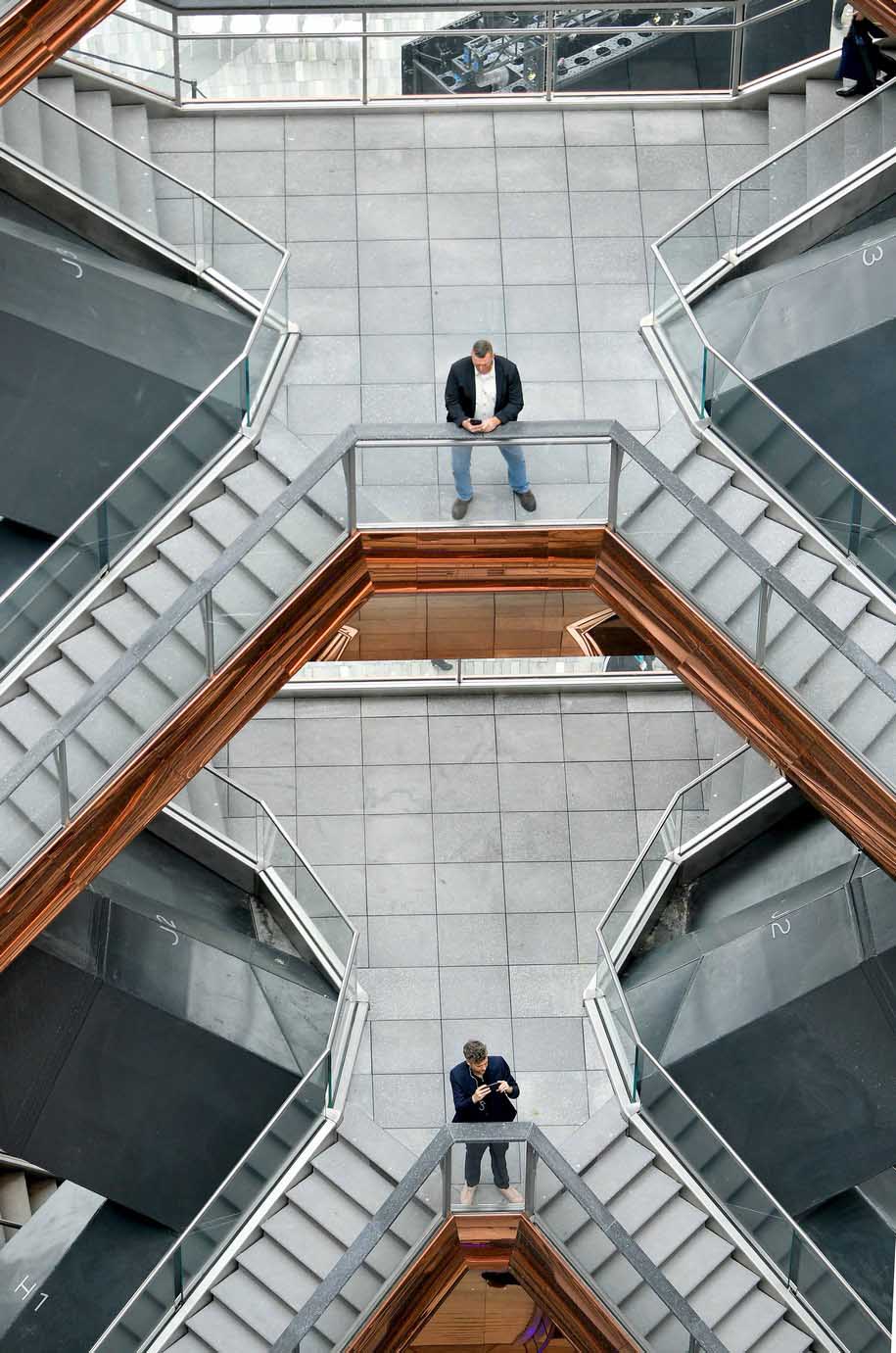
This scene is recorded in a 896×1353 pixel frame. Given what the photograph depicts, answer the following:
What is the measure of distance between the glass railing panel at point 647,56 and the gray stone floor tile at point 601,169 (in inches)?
29.0

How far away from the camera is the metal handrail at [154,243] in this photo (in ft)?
64.6

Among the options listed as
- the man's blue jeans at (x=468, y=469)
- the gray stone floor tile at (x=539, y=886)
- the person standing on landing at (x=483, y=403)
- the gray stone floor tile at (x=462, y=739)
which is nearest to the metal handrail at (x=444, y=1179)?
the gray stone floor tile at (x=539, y=886)

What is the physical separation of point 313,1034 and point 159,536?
545cm

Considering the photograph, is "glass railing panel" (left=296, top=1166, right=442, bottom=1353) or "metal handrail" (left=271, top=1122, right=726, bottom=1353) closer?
"metal handrail" (left=271, top=1122, right=726, bottom=1353)

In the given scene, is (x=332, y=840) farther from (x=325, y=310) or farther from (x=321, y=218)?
(x=321, y=218)

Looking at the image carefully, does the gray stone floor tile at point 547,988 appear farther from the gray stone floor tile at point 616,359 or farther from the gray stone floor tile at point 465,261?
the gray stone floor tile at point 465,261

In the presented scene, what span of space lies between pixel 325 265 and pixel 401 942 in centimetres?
706

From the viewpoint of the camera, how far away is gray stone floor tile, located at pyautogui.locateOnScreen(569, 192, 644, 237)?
23.3 metres

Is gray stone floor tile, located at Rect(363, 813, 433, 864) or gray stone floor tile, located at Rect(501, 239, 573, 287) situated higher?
gray stone floor tile, located at Rect(501, 239, 573, 287)

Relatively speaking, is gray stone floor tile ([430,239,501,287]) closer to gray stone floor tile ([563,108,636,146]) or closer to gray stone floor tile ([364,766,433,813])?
gray stone floor tile ([563,108,636,146])

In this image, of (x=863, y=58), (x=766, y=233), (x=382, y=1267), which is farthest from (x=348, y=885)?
(x=863, y=58)

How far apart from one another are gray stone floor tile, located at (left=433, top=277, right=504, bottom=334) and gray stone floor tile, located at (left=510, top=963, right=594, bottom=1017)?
643 cm

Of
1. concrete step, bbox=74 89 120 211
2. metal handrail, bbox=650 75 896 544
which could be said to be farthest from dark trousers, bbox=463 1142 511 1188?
concrete step, bbox=74 89 120 211

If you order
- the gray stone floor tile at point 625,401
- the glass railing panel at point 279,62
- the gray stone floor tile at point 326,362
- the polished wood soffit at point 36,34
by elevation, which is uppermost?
the glass railing panel at point 279,62
